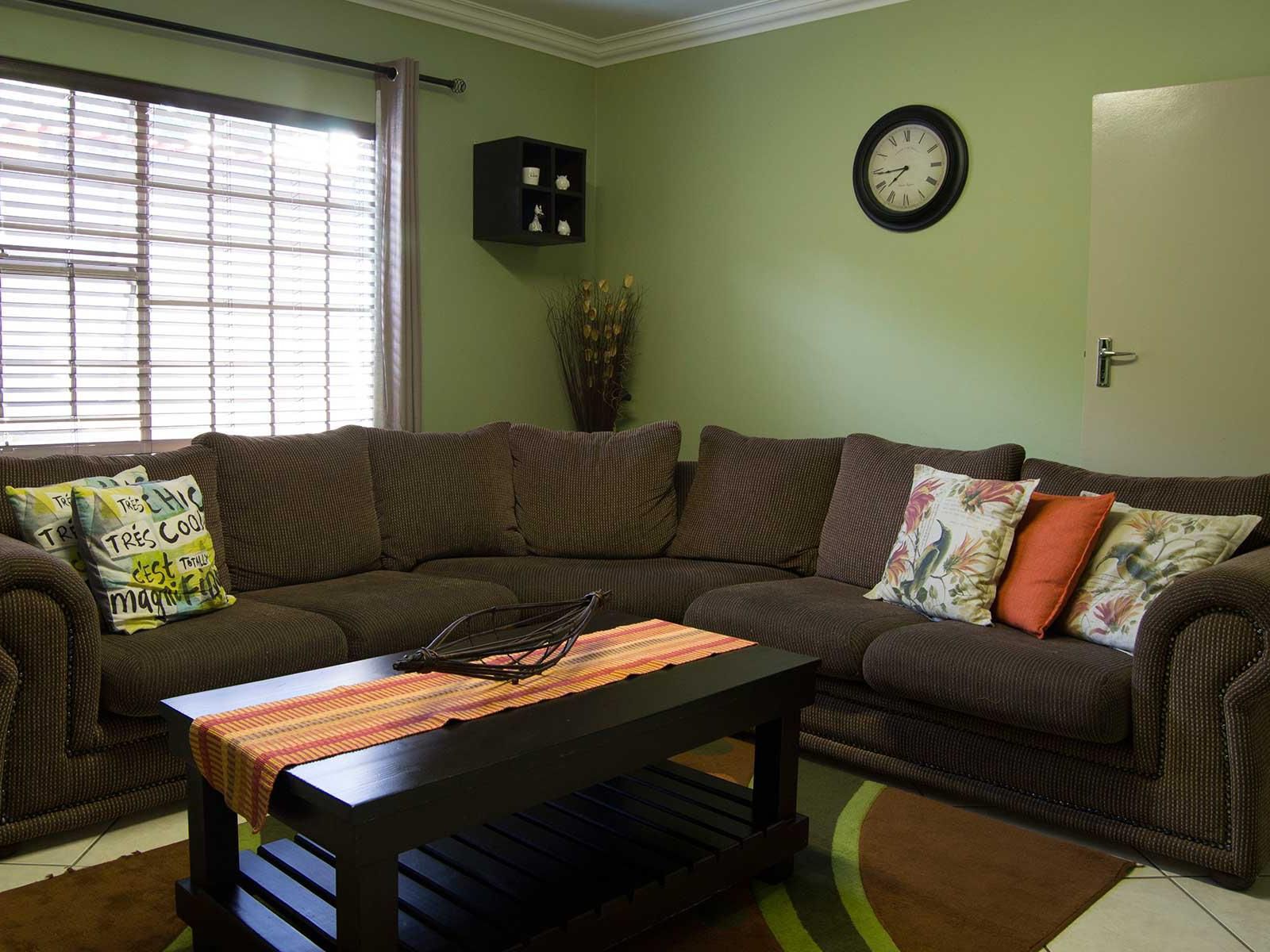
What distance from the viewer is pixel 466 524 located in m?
4.08

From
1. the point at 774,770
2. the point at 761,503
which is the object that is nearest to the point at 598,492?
the point at 761,503

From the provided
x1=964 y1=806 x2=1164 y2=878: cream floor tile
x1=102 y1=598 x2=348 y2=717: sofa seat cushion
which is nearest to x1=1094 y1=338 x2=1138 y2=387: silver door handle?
x1=964 y1=806 x2=1164 y2=878: cream floor tile

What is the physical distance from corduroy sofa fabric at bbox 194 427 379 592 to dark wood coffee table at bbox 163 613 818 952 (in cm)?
121

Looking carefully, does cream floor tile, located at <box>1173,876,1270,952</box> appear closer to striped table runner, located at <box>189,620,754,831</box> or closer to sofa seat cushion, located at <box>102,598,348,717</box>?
striped table runner, located at <box>189,620,754,831</box>

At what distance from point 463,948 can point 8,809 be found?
49.5 inches

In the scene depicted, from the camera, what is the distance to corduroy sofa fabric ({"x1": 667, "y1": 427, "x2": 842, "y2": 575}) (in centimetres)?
399

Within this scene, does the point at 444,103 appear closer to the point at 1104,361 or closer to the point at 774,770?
the point at 1104,361

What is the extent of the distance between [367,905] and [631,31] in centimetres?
459

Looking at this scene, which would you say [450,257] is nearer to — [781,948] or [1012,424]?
[1012,424]

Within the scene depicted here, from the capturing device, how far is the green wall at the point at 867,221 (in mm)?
4191

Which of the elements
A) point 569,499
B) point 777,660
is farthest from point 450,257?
point 777,660

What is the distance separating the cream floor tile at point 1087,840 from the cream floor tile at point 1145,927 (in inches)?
3.0

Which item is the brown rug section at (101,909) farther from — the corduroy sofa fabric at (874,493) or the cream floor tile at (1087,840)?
the corduroy sofa fabric at (874,493)

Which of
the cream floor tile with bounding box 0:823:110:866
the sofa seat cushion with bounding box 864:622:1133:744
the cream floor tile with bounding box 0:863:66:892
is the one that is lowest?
the cream floor tile with bounding box 0:863:66:892
